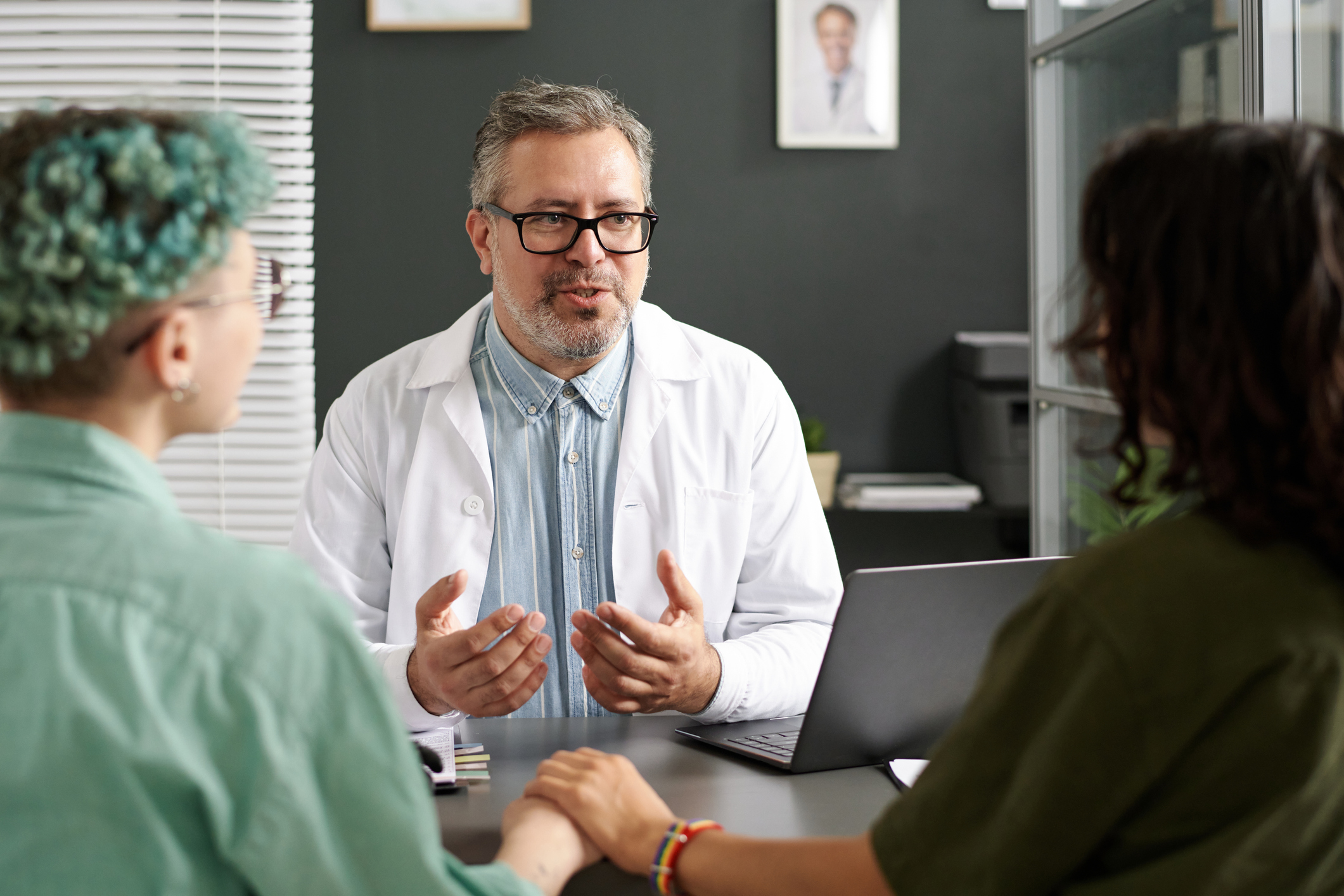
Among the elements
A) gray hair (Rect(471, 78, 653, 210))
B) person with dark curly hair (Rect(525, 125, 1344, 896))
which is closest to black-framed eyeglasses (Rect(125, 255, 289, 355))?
person with dark curly hair (Rect(525, 125, 1344, 896))

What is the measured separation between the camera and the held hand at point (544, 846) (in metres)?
0.99

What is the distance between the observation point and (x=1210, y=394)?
0.76 m

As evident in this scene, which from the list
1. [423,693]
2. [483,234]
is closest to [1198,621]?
[423,693]

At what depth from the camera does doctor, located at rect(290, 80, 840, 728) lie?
74.9 inches

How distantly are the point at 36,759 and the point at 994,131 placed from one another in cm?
318

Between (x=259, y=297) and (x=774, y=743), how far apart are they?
786mm

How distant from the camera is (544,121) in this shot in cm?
197

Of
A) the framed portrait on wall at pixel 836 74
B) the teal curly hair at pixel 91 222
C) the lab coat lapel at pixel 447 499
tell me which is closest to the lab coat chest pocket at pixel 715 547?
the lab coat lapel at pixel 447 499

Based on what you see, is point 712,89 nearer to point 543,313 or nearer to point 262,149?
point 543,313

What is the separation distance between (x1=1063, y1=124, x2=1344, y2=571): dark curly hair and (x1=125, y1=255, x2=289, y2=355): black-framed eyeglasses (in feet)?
2.07

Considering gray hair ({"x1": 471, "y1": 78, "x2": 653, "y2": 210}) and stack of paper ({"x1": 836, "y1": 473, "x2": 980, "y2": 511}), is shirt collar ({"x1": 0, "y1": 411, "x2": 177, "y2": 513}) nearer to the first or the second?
gray hair ({"x1": 471, "y1": 78, "x2": 653, "y2": 210})

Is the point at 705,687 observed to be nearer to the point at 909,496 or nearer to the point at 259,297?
the point at 259,297

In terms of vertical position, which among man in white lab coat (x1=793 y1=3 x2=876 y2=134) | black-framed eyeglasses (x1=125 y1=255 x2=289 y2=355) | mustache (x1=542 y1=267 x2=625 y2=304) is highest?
man in white lab coat (x1=793 y1=3 x2=876 y2=134)

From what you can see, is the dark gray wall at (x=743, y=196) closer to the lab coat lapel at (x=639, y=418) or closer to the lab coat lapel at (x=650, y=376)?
the lab coat lapel at (x=650, y=376)
